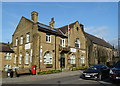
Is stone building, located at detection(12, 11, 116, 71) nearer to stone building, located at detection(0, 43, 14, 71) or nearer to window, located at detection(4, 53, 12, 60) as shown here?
stone building, located at detection(0, 43, 14, 71)

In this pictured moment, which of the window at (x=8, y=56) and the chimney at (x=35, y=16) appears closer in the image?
the chimney at (x=35, y=16)

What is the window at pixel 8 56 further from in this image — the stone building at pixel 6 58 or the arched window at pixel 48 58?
the arched window at pixel 48 58

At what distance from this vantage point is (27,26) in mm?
24906

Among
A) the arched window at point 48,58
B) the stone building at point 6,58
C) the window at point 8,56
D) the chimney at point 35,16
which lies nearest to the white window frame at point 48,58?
the arched window at point 48,58

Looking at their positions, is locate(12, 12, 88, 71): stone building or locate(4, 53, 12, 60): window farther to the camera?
locate(4, 53, 12, 60): window

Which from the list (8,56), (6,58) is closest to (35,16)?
(8,56)

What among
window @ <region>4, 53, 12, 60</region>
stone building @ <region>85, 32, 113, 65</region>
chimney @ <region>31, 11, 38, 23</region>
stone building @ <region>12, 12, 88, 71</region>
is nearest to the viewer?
stone building @ <region>12, 12, 88, 71</region>

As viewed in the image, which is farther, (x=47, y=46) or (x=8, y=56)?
(x=8, y=56)

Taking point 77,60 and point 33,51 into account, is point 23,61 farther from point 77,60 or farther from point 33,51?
point 77,60

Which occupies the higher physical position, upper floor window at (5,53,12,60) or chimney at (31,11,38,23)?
chimney at (31,11,38,23)

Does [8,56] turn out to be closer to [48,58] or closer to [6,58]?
[6,58]

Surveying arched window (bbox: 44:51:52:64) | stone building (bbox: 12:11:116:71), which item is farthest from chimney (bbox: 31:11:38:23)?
arched window (bbox: 44:51:52:64)

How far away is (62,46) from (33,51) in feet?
22.9

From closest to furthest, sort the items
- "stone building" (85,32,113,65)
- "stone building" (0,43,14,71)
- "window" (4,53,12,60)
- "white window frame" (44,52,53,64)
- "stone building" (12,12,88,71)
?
1. "stone building" (12,12,88,71)
2. "white window frame" (44,52,53,64)
3. "stone building" (0,43,14,71)
4. "window" (4,53,12,60)
5. "stone building" (85,32,113,65)
